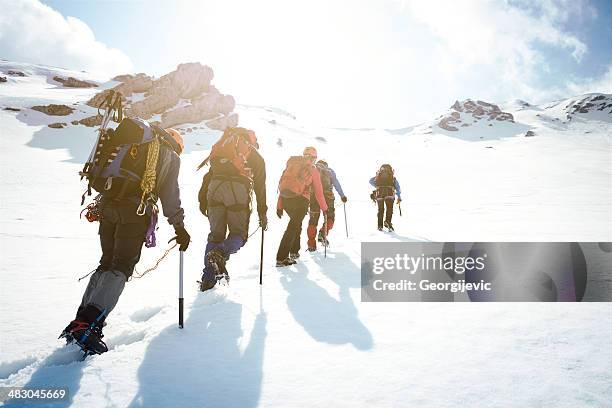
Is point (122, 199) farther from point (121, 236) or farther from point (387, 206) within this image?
point (387, 206)

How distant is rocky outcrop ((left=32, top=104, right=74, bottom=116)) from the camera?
167 feet

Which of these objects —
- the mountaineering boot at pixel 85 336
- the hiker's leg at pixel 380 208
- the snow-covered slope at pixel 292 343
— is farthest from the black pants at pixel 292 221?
the hiker's leg at pixel 380 208

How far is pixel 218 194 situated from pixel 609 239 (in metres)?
7.21

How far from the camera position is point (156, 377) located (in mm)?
2299

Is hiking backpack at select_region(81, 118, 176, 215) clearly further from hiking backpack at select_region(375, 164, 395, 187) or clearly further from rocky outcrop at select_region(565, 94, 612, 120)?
rocky outcrop at select_region(565, 94, 612, 120)

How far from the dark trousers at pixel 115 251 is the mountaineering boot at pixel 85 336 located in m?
0.20

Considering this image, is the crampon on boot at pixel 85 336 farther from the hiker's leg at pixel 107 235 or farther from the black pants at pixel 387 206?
the black pants at pixel 387 206

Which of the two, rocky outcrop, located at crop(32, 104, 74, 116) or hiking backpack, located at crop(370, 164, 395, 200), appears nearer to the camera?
hiking backpack, located at crop(370, 164, 395, 200)

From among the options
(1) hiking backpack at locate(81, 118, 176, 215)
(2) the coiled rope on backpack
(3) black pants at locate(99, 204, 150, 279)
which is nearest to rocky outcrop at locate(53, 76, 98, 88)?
(1) hiking backpack at locate(81, 118, 176, 215)

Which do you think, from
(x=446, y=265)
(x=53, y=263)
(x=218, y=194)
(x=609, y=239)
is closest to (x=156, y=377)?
(x=218, y=194)

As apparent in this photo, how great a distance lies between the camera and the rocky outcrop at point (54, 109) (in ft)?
167

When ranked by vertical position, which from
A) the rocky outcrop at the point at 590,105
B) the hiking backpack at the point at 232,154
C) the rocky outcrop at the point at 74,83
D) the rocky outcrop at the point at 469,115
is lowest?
the hiking backpack at the point at 232,154

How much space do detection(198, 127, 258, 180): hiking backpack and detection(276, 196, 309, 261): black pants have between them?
1417 mm

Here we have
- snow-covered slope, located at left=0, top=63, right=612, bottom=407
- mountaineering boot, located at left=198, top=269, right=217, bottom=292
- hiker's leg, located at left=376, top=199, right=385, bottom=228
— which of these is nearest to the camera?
snow-covered slope, located at left=0, top=63, right=612, bottom=407
